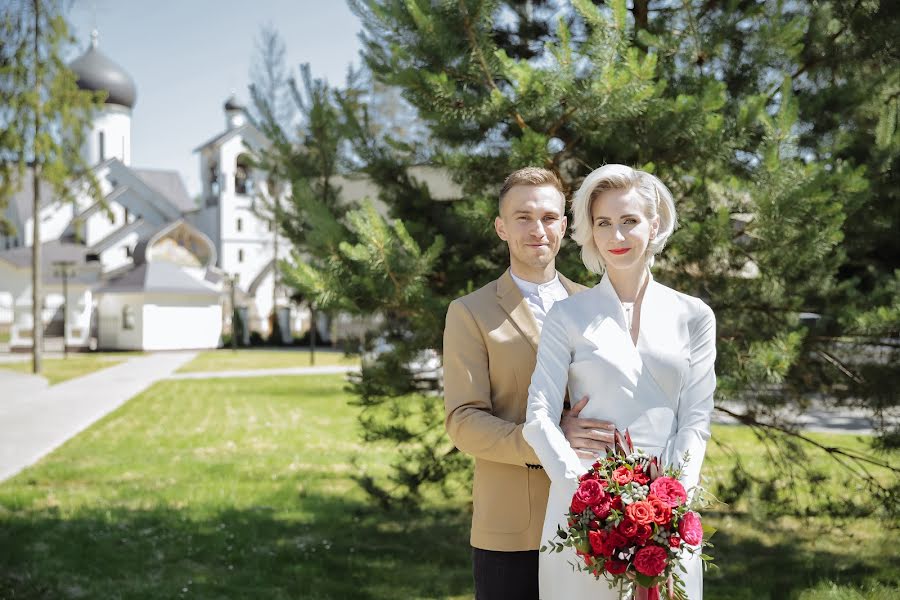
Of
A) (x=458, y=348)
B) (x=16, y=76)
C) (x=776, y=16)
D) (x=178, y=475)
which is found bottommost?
(x=178, y=475)

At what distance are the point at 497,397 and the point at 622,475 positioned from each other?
64cm

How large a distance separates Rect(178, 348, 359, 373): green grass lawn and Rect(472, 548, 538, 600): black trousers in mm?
22607

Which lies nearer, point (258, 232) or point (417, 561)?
point (417, 561)

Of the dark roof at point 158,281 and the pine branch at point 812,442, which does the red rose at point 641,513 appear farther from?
the dark roof at point 158,281

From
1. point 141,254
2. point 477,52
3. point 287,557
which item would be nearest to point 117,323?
point 141,254

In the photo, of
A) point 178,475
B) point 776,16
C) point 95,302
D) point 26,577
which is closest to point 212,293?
point 95,302

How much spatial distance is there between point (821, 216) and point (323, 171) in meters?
3.01

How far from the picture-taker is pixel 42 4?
18203 mm

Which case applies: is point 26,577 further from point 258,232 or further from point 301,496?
point 258,232

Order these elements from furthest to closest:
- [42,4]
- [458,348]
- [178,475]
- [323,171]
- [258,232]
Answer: [258,232] < [42,4] < [178,475] < [323,171] < [458,348]

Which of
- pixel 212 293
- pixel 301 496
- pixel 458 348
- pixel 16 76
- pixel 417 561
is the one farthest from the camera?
pixel 212 293

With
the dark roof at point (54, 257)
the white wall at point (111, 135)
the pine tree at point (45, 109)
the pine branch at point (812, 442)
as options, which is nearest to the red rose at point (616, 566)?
the pine branch at point (812, 442)

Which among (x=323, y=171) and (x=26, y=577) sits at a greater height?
(x=323, y=171)

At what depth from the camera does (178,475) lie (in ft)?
28.9
